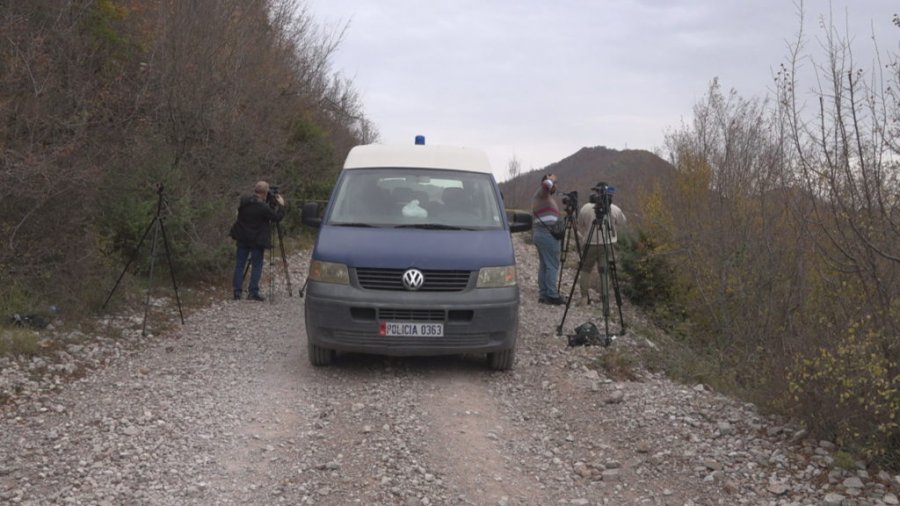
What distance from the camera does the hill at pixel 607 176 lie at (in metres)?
20.4

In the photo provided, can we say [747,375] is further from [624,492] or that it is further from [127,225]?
[127,225]

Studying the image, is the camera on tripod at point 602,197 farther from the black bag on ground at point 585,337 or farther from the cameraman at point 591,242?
the cameraman at point 591,242

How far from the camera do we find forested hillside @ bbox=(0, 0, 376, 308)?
9.48 m

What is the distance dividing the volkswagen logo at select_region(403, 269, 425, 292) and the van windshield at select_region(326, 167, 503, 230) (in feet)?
2.53

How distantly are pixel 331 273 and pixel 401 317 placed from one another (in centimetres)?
78

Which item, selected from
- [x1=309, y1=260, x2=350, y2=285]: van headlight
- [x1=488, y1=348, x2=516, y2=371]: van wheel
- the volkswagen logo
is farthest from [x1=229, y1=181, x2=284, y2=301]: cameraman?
[x1=488, y1=348, x2=516, y2=371]: van wheel

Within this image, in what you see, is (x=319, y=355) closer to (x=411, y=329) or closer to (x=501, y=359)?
(x=411, y=329)

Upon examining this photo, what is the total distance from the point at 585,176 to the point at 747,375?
38580 mm

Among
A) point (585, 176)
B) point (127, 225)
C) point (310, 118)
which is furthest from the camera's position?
point (585, 176)

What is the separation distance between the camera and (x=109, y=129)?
37.8 ft

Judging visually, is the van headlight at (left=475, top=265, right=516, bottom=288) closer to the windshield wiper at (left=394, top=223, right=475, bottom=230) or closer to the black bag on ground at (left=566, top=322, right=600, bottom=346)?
the windshield wiper at (left=394, top=223, right=475, bottom=230)

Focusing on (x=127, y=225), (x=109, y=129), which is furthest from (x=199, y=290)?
(x=109, y=129)

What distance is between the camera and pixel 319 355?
8.11 meters

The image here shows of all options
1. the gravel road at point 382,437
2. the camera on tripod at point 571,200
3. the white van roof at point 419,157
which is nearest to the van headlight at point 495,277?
the gravel road at point 382,437
